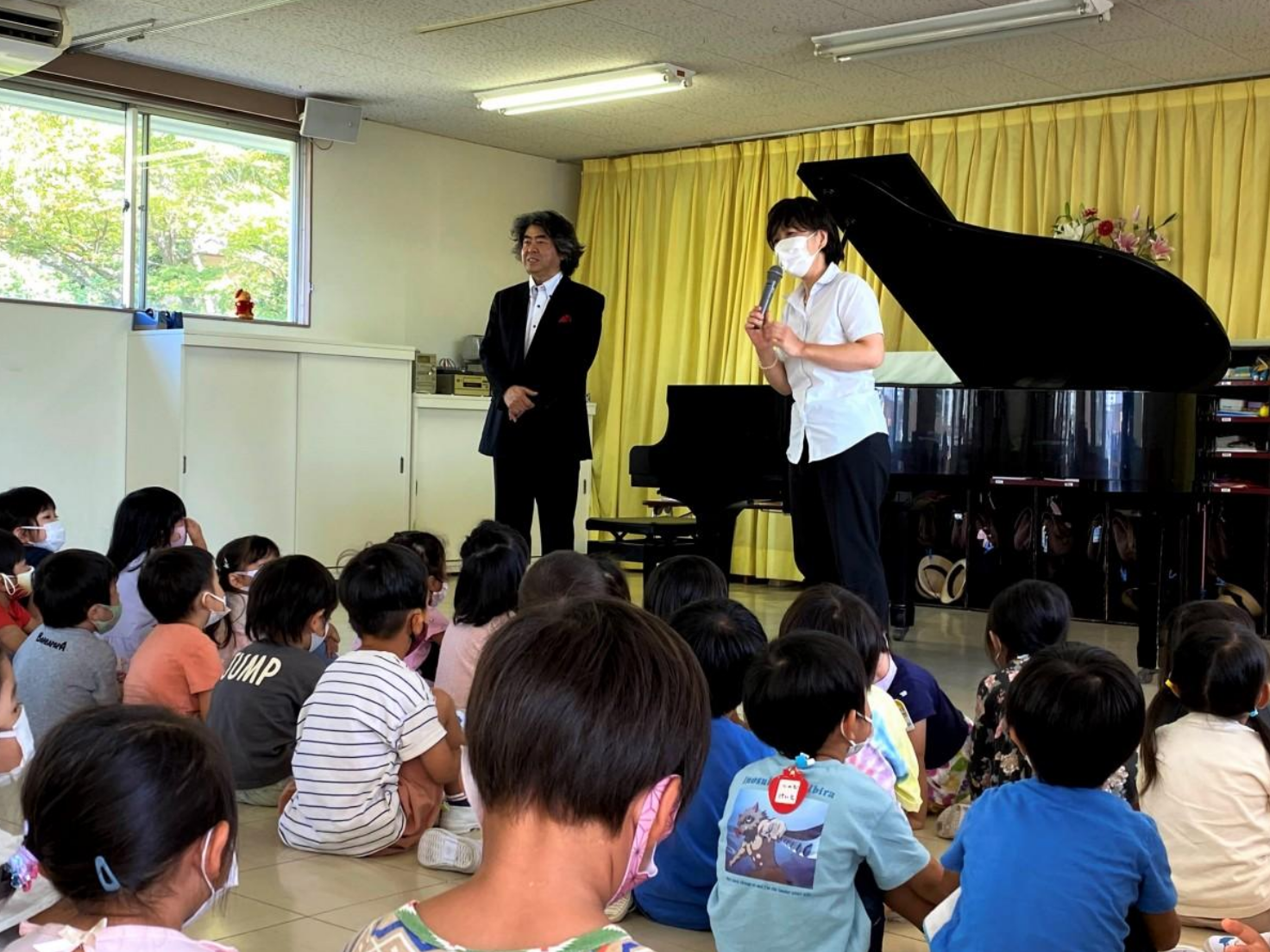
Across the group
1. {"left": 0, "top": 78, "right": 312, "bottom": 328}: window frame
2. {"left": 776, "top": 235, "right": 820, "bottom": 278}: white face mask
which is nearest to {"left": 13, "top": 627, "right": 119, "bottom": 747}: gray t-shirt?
{"left": 776, "top": 235, "right": 820, "bottom": 278}: white face mask

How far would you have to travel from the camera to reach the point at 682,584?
10.6ft

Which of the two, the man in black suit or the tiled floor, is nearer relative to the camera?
the tiled floor

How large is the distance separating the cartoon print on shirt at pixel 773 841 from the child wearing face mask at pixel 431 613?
79.9 inches

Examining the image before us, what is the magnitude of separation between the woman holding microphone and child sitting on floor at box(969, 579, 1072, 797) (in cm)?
104

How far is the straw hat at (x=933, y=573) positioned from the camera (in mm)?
7363

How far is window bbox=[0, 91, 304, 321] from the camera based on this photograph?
736 cm

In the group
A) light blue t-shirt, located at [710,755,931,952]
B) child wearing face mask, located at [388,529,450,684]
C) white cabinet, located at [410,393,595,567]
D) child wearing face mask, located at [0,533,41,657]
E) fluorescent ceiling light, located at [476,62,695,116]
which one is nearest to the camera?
light blue t-shirt, located at [710,755,931,952]

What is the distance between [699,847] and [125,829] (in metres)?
1.40

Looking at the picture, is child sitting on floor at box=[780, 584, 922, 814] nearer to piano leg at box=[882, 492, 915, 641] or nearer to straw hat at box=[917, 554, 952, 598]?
piano leg at box=[882, 492, 915, 641]

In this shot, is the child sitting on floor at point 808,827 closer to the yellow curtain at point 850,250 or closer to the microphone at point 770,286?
the microphone at point 770,286

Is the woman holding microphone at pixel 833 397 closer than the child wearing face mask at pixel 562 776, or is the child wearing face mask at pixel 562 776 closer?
the child wearing face mask at pixel 562 776

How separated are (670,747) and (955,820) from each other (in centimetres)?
231

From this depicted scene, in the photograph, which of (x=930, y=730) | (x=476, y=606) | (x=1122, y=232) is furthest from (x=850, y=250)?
(x=930, y=730)

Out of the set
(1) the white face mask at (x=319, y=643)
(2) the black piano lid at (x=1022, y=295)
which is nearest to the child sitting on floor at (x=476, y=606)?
(1) the white face mask at (x=319, y=643)
